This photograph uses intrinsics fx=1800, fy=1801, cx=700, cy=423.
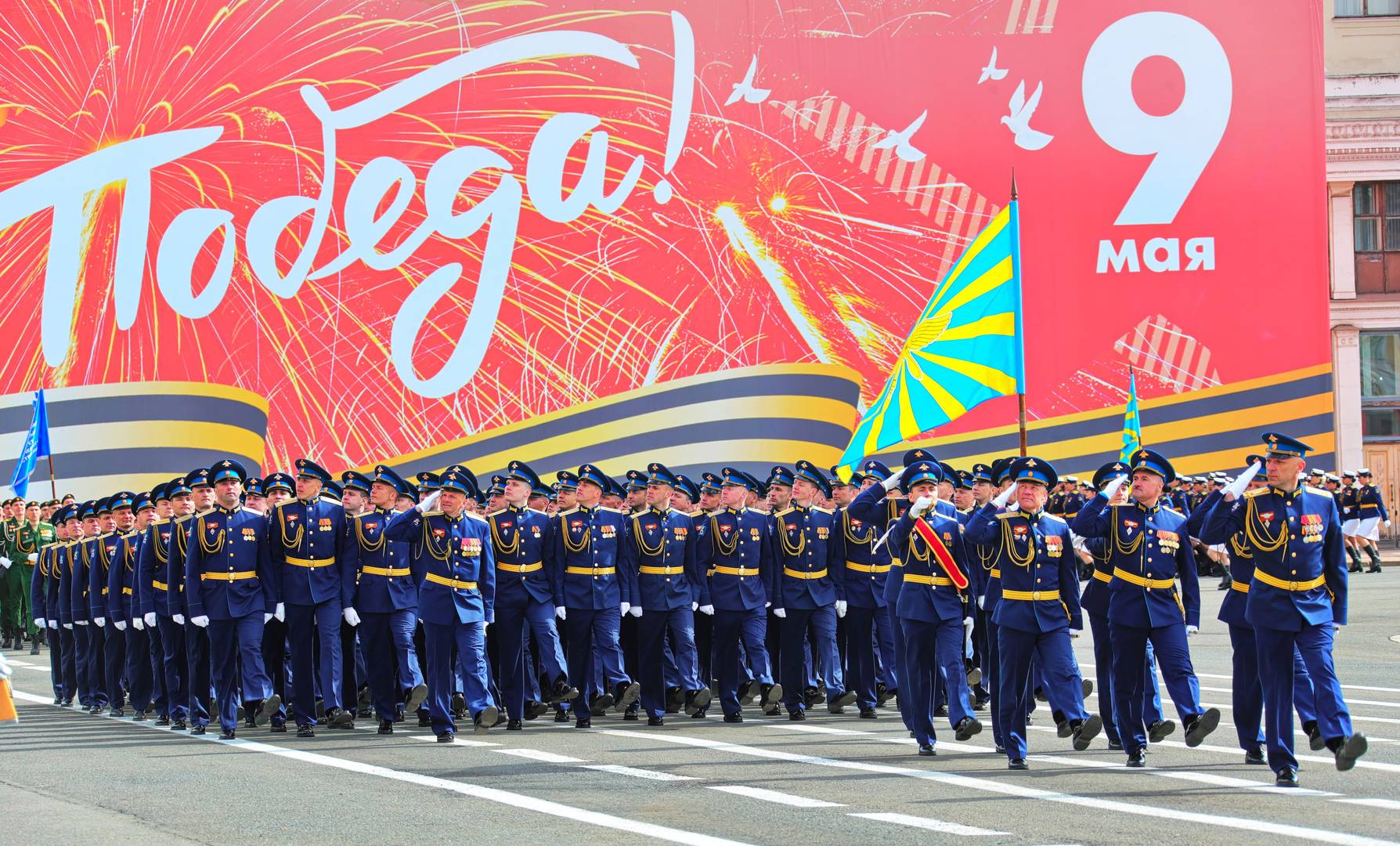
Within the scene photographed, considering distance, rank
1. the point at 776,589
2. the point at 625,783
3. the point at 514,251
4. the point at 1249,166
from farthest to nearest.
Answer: the point at 1249,166 < the point at 514,251 < the point at 776,589 < the point at 625,783

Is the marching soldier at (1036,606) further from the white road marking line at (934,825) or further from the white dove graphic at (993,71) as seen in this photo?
the white dove graphic at (993,71)

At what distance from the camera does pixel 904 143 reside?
1129 inches

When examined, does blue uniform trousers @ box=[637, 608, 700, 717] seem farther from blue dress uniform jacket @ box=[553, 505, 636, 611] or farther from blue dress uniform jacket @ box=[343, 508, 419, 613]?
blue dress uniform jacket @ box=[343, 508, 419, 613]

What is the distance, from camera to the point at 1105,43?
1150 inches

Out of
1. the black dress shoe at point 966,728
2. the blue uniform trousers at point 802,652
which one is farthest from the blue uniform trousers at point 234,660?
the black dress shoe at point 966,728

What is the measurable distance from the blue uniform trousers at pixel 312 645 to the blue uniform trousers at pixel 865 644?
3833 millimetres

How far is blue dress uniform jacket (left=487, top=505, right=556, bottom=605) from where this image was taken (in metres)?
13.3

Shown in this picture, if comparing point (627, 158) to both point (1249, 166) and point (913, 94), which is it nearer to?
point (913, 94)

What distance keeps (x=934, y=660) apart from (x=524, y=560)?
11.5ft

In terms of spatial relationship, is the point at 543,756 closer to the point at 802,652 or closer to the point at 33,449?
the point at 802,652

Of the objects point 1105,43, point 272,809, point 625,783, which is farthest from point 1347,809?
point 1105,43

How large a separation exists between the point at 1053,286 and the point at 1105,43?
4.02 metres

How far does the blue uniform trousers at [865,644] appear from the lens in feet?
43.8

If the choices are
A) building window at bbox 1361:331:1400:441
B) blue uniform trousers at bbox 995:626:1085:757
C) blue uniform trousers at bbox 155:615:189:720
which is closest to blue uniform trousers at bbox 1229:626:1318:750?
blue uniform trousers at bbox 995:626:1085:757
